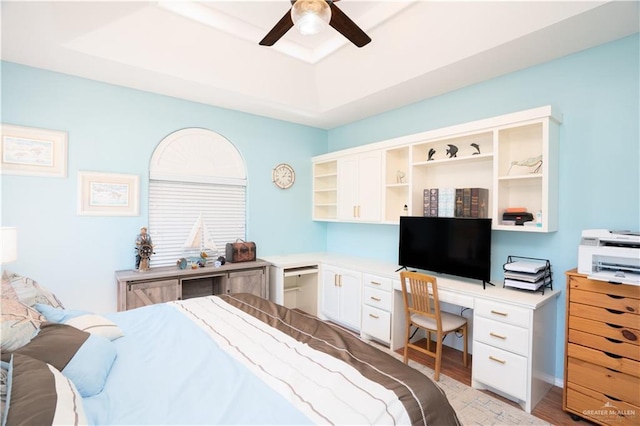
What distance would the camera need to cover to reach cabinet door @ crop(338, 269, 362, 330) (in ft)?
11.9

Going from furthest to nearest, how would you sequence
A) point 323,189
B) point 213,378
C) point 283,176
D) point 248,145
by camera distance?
1. point 323,189
2. point 283,176
3. point 248,145
4. point 213,378

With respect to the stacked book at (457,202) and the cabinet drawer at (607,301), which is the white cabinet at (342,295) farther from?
the cabinet drawer at (607,301)

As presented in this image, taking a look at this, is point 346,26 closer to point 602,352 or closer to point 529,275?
point 529,275

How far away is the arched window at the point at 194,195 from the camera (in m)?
3.57

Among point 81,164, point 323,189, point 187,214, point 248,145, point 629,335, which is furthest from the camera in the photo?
point 323,189

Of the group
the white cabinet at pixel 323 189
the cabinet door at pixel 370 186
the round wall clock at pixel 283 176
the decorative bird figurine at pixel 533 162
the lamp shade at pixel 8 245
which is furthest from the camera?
the white cabinet at pixel 323 189

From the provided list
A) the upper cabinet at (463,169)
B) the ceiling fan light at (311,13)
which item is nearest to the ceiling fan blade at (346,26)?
the ceiling fan light at (311,13)

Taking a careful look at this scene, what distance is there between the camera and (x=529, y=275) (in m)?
2.50

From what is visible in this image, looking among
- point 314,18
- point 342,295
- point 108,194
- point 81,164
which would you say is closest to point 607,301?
point 342,295

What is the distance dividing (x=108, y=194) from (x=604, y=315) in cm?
433

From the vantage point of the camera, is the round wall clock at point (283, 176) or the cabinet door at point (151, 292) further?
the round wall clock at point (283, 176)

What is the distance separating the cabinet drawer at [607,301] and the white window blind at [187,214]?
3.51m

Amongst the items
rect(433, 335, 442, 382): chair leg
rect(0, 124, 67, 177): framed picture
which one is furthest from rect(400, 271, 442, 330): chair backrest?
rect(0, 124, 67, 177): framed picture

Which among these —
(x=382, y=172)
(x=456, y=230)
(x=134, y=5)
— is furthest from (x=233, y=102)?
(x=456, y=230)
